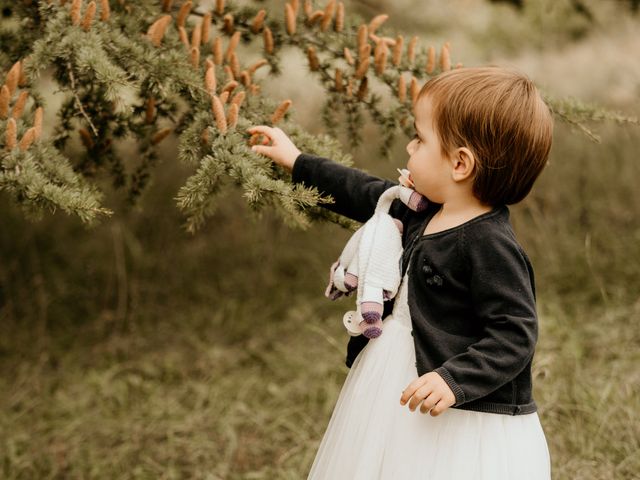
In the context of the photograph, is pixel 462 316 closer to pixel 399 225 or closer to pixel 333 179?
pixel 399 225

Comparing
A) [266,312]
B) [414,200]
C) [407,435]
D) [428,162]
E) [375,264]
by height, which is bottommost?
[266,312]

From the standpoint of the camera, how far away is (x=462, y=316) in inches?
72.6

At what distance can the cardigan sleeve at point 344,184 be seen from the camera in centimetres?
210

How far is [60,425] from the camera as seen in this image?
11.9ft

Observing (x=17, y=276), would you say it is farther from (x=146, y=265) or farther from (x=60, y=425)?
(x=60, y=425)

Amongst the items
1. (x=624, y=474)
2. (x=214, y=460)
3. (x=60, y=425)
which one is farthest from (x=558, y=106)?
(x=60, y=425)

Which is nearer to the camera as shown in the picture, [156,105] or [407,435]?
[407,435]

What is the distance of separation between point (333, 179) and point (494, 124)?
21.1 inches

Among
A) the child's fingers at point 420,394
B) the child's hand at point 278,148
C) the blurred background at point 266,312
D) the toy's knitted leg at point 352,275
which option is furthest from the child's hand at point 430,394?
the blurred background at point 266,312

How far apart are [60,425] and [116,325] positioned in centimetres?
110

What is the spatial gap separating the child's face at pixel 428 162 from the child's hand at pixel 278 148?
438 mm

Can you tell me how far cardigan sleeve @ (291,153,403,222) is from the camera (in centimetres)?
210

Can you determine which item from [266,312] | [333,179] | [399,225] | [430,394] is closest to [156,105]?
[333,179]

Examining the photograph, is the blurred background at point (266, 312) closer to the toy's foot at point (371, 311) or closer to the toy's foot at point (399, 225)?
the toy's foot at point (399, 225)
